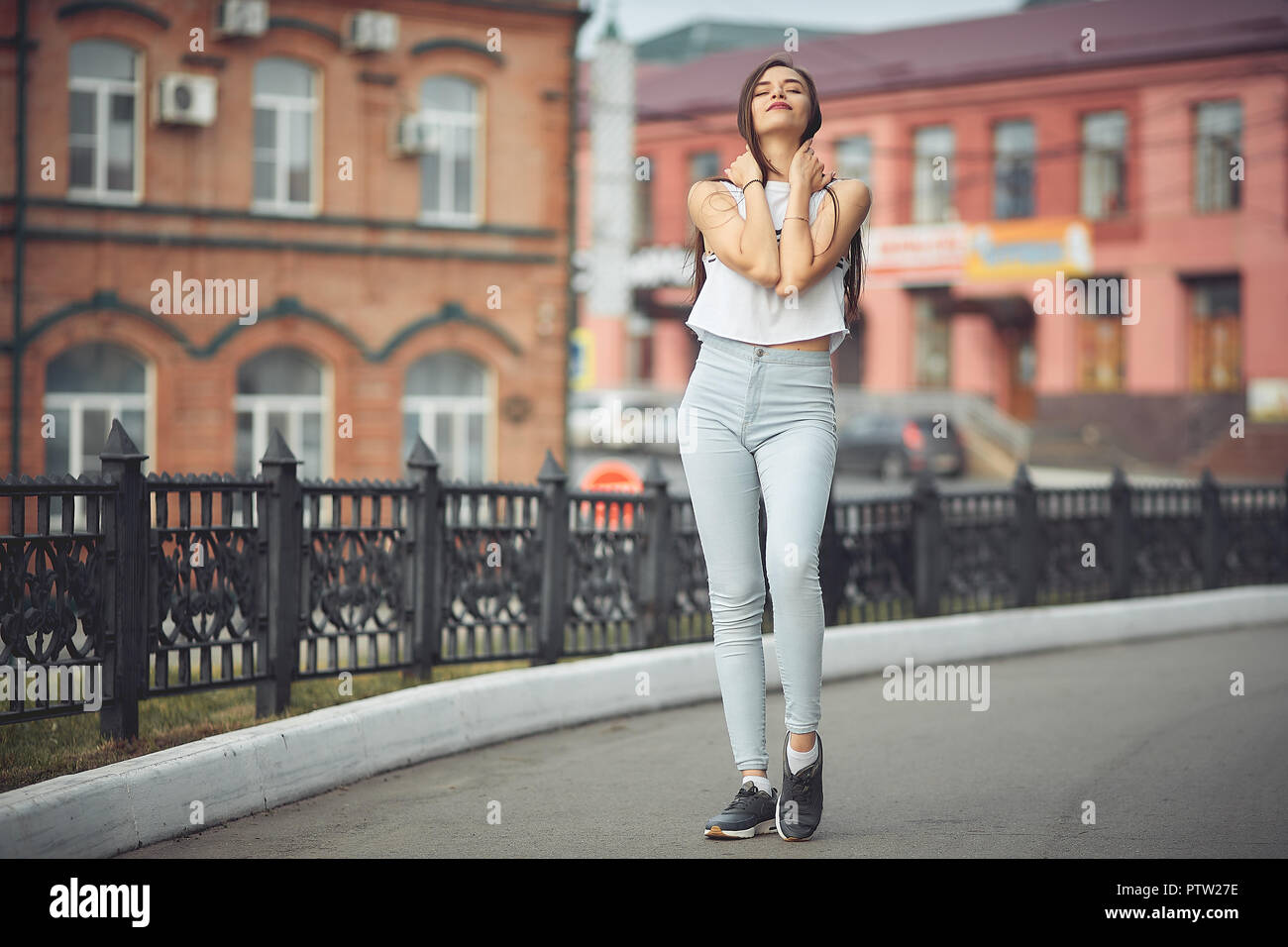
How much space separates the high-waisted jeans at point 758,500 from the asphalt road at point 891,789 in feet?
1.61

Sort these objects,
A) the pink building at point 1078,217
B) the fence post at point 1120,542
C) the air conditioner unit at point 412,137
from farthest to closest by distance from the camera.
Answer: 1. the pink building at point 1078,217
2. the air conditioner unit at point 412,137
3. the fence post at point 1120,542

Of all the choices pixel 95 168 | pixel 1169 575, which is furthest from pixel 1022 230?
pixel 1169 575

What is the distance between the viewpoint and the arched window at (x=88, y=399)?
21.9 meters

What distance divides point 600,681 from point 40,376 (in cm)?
1599

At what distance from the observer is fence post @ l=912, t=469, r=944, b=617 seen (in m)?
11.0

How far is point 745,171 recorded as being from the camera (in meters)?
4.86

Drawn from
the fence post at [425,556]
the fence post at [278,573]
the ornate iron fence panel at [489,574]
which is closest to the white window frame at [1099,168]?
the ornate iron fence panel at [489,574]

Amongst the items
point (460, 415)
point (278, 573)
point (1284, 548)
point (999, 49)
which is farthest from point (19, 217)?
point (999, 49)

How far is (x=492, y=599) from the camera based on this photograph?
8352mm

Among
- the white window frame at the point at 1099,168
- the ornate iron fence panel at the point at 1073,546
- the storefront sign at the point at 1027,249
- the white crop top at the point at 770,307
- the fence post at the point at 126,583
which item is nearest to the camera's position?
the white crop top at the point at 770,307

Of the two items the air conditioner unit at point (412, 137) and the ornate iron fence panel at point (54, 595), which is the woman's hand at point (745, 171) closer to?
the ornate iron fence panel at point (54, 595)

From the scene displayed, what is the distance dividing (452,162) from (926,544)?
1513cm

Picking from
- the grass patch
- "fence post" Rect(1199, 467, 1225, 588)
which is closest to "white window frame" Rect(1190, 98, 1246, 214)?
"fence post" Rect(1199, 467, 1225, 588)

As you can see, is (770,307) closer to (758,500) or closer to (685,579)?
(758,500)
